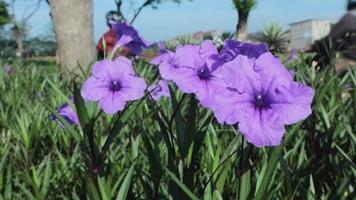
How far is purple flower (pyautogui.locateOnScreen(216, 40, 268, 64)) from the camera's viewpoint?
111cm

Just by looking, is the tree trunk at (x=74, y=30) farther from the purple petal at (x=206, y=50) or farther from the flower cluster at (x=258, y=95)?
the flower cluster at (x=258, y=95)

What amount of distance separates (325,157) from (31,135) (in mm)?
1322

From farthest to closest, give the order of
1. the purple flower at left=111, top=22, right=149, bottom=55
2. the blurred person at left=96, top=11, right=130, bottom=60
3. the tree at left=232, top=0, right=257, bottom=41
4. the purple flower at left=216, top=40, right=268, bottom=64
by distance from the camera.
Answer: the tree at left=232, top=0, right=257, bottom=41, the blurred person at left=96, top=11, right=130, bottom=60, the purple flower at left=111, top=22, right=149, bottom=55, the purple flower at left=216, top=40, right=268, bottom=64

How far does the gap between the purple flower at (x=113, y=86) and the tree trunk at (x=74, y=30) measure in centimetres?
388

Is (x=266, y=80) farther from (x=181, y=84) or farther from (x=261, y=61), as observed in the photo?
(x=181, y=84)

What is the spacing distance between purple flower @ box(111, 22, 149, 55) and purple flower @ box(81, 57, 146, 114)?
18 cm

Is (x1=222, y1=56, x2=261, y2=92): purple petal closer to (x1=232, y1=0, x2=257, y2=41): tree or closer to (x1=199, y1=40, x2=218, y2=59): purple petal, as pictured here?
(x1=199, y1=40, x2=218, y2=59): purple petal

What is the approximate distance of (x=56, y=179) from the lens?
2076mm

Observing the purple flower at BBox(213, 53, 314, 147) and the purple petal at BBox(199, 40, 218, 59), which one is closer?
the purple flower at BBox(213, 53, 314, 147)

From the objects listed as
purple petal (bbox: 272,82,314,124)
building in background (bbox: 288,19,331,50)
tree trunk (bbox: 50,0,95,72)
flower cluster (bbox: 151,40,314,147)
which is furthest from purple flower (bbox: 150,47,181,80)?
building in background (bbox: 288,19,331,50)

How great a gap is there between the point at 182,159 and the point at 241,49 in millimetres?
374

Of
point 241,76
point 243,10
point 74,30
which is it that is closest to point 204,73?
point 241,76

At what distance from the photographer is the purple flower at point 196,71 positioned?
3.79 feet

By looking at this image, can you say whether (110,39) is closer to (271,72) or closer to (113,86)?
(113,86)
